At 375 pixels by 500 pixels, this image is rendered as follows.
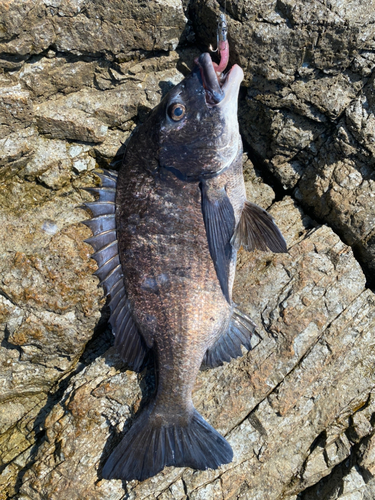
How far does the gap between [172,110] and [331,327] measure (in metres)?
2.39

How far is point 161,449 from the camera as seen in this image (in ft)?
10.3

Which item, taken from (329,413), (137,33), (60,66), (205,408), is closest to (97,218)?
(60,66)

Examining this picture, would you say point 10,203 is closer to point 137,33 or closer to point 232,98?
point 137,33

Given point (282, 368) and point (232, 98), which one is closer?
point (232, 98)

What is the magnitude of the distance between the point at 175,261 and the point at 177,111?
1.23 metres

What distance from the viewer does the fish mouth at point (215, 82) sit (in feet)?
9.52

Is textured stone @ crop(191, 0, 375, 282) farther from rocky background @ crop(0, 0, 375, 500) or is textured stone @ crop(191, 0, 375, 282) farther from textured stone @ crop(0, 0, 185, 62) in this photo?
textured stone @ crop(0, 0, 185, 62)

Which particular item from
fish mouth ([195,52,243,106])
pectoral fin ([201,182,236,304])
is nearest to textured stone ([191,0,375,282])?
fish mouth ([195,52,243,106])

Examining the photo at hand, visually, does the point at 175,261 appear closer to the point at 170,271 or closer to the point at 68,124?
the point at 170,271

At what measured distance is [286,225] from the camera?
3863mm

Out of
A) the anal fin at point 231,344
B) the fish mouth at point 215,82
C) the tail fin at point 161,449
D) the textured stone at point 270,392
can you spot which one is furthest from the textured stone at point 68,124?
the tail fin at point 161,449

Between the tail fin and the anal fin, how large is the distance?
55cm

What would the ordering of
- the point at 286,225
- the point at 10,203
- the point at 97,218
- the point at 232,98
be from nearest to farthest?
the point at 232,98
the point at 97,218
the point at 10,203
the point at 286,225

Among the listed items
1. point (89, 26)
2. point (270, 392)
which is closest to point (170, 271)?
point (270, 392)
